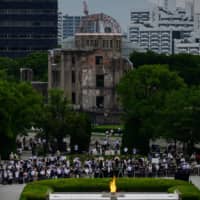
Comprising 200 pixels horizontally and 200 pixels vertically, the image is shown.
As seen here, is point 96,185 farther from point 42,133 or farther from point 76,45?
point 76,45

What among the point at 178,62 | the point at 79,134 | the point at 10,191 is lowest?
the point at 79,134

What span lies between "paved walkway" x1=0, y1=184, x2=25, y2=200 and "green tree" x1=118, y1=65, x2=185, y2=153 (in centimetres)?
2215

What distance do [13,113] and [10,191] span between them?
23.2m

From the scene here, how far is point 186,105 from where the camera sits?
86562mm

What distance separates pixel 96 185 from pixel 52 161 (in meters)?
14.3

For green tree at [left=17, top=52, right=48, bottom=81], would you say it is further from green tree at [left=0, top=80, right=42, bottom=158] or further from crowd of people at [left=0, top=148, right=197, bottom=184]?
crowd of people at [left=0, top=148, right=197, bottom=184]

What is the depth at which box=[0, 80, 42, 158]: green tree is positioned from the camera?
80.6m

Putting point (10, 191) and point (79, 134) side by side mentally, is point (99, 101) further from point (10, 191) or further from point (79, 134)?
point (10, 191)

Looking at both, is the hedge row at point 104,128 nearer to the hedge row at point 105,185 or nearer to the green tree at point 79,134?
the green tree at point 79,134

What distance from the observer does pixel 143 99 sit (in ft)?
326

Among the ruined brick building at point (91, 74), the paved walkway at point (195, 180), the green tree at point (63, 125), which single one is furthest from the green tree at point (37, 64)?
the paved walkway at point (195, 180)

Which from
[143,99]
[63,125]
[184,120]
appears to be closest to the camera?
[184,120]

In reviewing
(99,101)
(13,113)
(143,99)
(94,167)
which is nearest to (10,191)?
(94,167)

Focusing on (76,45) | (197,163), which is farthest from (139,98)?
(76,45)
